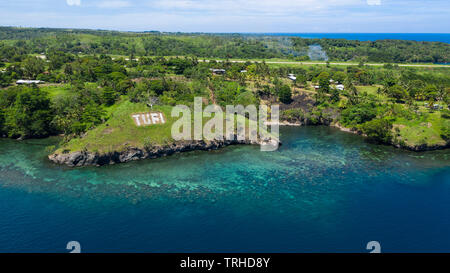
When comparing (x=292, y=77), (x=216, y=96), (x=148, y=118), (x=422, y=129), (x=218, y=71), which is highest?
(x=218, y=71)

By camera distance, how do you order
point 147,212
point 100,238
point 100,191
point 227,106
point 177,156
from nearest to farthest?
1. point 100,238
2. point 147,212
3. point 100,191
4. point 177,156
5. point 227,106

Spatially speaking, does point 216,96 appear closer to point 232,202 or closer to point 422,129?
point 232,202

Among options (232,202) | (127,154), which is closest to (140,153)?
(127,154)

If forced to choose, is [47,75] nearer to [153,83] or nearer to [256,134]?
[153,83]

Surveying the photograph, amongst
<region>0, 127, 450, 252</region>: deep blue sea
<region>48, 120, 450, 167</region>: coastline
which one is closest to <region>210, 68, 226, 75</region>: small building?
<region>48, 120, 450, 167</region>: coastline

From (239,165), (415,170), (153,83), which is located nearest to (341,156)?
(415,170)

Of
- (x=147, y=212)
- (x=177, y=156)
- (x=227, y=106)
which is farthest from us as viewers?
(x=227, y=106)

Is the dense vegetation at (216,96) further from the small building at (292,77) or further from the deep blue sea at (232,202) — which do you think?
the deep blue sea at (232,202)
